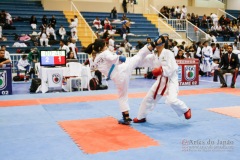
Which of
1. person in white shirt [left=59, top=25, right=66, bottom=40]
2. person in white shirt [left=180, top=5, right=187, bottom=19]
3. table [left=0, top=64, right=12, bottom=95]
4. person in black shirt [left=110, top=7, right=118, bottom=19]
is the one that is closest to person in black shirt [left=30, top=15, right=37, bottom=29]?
person in white shirt [left=59, top=25, right=66, bottom=40]

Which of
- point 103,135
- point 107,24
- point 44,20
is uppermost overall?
point 44,20

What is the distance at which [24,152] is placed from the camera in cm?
420

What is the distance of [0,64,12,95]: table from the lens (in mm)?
9656

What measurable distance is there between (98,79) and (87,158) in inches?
292

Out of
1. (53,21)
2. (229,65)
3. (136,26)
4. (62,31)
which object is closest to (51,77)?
(229,65)

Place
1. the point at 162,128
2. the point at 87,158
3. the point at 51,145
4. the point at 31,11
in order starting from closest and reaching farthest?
the point at 87,158
the point at 51,145
the point at 162,128
the point at 31,11

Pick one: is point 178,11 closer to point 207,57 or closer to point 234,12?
point 234,12

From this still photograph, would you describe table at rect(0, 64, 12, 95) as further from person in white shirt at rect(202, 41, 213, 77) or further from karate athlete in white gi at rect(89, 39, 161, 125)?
person in white shirt at rect(202, 41, 213, 77)

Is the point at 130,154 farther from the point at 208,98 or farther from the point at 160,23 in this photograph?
the point at 160,23

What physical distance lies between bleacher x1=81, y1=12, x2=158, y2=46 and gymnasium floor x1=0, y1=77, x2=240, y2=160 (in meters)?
13.1

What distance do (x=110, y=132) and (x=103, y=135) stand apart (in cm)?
21

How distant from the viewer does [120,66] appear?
5.63 m

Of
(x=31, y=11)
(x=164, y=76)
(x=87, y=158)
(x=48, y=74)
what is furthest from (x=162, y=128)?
(x=31, y=11)

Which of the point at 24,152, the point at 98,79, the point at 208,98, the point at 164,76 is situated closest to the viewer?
the point at 24,152
